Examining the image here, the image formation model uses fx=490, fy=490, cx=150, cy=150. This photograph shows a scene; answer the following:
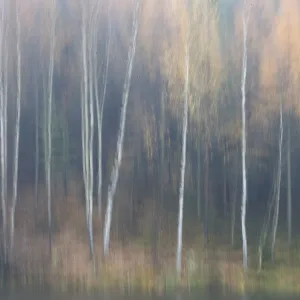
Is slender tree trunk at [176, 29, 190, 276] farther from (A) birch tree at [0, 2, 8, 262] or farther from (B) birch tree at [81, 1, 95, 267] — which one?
(A) birch tree at [0, 2, 8, 262]

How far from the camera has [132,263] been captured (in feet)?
43.4

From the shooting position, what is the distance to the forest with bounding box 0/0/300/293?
43.8ft

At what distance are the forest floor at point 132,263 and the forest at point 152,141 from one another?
0.04 metres

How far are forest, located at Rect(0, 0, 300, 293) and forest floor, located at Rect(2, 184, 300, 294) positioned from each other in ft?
0.14

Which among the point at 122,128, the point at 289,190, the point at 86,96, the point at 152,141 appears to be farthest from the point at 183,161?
the point at 289,190

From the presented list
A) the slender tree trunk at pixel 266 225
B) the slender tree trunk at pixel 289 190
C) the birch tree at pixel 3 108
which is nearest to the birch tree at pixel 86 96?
the birch tree at pixel 3 108

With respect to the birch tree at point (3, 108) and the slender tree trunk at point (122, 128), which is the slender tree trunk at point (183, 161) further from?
the birch tree at point (3, 108)

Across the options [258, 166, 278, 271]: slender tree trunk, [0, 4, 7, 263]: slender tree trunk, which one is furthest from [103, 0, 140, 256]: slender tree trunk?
[258, 166, 278, 271]: slender tree trunk

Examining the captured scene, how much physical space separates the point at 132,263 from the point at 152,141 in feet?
16.4

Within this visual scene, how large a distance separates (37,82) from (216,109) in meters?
5.84

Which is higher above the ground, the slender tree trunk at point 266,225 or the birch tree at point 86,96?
the birch tree at point 86,96

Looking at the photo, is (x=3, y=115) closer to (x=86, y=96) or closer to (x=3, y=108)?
(x=3, y=108)

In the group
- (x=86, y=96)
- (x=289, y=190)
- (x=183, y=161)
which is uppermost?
(x=86, y=96)

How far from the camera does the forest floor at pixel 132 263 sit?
12.5 m
